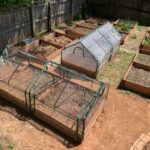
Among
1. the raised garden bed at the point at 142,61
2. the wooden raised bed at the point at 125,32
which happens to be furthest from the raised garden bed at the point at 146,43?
the wooden raised bed at the point at 125,32

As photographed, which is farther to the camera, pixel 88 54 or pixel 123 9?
pixel 123 9

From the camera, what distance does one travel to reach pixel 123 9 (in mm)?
17062

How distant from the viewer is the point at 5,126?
22.2 feet

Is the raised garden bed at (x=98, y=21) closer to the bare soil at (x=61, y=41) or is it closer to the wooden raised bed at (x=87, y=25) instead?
the wooden raised bed at (x=87, y=25)

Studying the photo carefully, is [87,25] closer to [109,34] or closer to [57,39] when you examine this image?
[57,39]

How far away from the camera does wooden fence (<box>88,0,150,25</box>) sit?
54.2ft

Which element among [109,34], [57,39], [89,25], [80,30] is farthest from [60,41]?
[89,25]

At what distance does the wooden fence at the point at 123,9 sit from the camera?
54.2 ft

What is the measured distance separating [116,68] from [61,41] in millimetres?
3690

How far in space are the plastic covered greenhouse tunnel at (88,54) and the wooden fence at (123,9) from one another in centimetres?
768

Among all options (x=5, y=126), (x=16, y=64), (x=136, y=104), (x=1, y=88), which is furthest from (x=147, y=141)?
(x=16, y=64)

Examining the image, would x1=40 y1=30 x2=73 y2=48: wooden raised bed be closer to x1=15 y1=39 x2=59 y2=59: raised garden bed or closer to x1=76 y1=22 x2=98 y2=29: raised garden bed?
x1=15 y1=39 x2=59 y2=59: raised garden bed

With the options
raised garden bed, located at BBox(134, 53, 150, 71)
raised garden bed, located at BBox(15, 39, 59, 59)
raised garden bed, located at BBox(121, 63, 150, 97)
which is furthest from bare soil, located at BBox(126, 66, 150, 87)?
raised garden bed, located at BBox(15, 39, 59, 59)

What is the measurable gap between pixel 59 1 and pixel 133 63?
6.64 m
